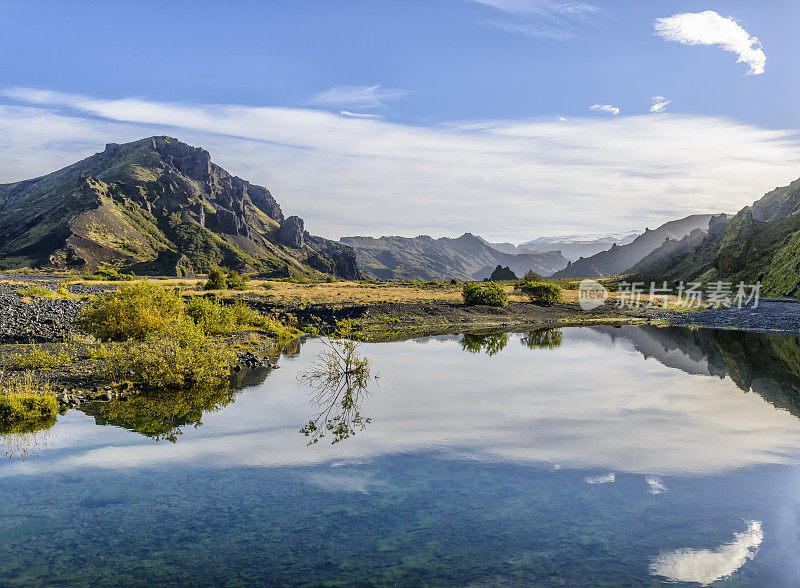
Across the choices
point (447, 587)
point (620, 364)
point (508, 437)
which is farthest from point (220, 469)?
point (620, 364)

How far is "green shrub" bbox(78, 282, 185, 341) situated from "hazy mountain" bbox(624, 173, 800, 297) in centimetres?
9022

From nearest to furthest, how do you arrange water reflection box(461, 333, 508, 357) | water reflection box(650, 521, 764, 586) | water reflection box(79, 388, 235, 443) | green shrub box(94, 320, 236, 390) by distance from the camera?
water reflection box(650, 521, 764, 586) → water reflection box(79, 388, 235, 443) → green shrub box(94, 320, 236, 390) → water reflection box(461, 333, 508, 357)

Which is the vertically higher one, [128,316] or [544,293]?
[544,293]

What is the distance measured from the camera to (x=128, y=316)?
32.8m

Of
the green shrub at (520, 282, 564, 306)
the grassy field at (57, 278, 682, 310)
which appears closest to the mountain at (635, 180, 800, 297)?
the grassy field at (57, 278, 682, 310)

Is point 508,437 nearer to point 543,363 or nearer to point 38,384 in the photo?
point 543,363

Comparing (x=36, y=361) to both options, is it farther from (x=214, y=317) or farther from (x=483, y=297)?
(x=483, y=297)

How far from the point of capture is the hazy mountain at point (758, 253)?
94.7m

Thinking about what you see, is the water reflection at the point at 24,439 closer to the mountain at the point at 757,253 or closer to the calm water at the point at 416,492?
the calm water at the point at 416,492

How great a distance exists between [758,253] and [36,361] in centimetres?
13566

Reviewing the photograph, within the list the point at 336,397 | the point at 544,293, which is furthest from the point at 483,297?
the point at 336,397

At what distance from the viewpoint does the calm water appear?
34.0 ft

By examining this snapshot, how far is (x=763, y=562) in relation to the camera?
10562mm

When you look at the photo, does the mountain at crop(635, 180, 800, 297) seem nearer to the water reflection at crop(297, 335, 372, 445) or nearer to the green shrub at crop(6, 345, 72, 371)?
the water reflection at crop(297, 335, 372, 445)
